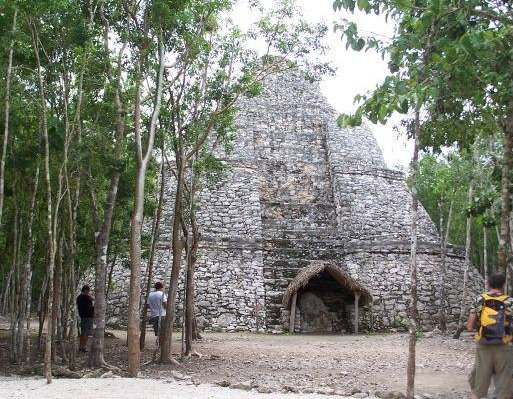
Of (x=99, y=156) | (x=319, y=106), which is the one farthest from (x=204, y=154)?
(x=319, y=106)

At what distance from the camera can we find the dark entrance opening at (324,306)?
14336mm

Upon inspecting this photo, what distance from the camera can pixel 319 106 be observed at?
23.2 meters

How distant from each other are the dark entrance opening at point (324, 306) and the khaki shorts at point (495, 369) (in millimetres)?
9507

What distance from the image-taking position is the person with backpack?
14.8ft

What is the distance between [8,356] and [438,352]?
7.19 m

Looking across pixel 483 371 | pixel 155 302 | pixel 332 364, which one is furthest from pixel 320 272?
pixel 483 371

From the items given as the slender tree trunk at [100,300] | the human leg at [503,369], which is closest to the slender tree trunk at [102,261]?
the slender tree trunk at [100,300]

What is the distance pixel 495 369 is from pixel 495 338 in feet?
0.92

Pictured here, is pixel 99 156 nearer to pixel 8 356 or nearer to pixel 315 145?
pixel 8 356

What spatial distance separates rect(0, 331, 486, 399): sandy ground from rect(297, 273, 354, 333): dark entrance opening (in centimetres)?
233

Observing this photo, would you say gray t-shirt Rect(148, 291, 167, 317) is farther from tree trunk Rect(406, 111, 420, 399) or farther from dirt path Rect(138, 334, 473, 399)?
tree trunk Rect(406, 111, 420, 399)

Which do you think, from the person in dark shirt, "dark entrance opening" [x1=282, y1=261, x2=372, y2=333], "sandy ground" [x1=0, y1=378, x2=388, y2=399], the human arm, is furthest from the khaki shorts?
"dark entrance opening" [x1=282, y1=261, x2=372, y2=333]

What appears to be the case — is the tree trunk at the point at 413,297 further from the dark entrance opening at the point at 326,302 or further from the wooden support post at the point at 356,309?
the wooden support post at the point at 356,309

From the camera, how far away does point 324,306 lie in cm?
1457
